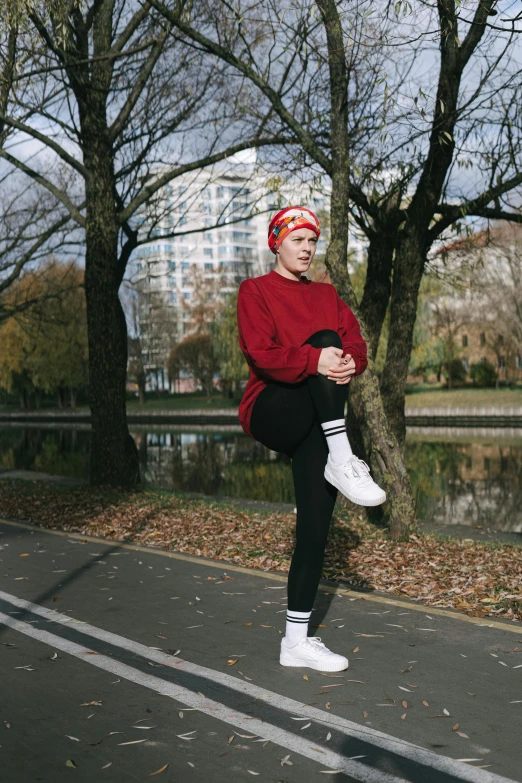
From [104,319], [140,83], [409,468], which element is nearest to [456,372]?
[409,468]

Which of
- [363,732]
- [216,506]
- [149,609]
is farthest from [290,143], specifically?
[363,732]

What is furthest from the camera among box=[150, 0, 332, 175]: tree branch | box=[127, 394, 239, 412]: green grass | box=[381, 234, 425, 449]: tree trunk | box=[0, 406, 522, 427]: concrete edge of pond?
box=[127, 394, 239, 412]: green grass

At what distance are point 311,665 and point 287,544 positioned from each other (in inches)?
155

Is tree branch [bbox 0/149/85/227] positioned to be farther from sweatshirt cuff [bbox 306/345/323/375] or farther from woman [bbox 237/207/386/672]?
sweatshirt cuff [bbox 306/345/323/375]

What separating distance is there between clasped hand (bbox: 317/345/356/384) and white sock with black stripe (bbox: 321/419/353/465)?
0.78 feet

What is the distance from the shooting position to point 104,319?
13773mm

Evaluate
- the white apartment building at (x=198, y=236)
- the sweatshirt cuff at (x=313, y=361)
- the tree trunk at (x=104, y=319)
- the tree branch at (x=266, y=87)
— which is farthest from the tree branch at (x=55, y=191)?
the sweatshirt cuff at (x=313, y=361)

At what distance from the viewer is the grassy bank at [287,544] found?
20.6ft

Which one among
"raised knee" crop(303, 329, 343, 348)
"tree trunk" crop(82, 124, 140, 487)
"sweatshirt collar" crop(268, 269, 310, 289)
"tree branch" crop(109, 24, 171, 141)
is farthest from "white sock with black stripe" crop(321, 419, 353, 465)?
"tree branch" crop(109, 24, 171, 141)

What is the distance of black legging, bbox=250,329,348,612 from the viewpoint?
4160mm

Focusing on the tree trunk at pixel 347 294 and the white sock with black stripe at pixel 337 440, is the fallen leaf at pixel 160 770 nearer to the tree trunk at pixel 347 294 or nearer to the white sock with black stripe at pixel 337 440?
the white sock with black stripe at pixel 337 440

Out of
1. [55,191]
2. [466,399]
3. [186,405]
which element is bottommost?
[186,405]

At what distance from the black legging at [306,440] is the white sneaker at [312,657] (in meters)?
0.19

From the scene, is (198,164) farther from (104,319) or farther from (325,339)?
(325,339)
